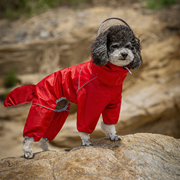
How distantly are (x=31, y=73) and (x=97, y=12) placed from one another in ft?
10.6

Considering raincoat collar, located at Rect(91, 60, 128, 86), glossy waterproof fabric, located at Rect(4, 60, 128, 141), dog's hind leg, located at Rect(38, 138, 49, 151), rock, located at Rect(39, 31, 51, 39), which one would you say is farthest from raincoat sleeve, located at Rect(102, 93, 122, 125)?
rock, located at Rect(39, 31, 51, 39)

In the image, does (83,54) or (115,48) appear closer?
(115,48)

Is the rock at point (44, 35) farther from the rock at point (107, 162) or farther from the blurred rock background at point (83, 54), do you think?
the rock at point (107, 162)

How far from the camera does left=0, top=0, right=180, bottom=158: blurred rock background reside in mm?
5797

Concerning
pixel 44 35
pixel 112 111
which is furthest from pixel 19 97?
pixel 44 35

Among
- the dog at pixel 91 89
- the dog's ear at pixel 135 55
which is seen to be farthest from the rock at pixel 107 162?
the dog's ear at pixel 135 55

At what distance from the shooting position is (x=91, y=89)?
2.50 metres

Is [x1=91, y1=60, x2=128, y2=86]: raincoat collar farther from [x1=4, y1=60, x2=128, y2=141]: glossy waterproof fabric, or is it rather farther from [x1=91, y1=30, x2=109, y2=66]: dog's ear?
[x1=91, y1=30, x2=109, y2=66]: dog's ear

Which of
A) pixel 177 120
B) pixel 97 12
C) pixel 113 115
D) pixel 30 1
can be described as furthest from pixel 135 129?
Answer: pixel 30 1

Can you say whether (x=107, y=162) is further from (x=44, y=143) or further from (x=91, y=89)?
(x=44, y=143)

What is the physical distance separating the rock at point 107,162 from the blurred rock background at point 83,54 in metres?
2.92

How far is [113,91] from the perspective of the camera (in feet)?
8.29

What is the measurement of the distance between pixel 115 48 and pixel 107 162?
1.20 meters

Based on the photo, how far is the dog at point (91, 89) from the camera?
231 centimetres
